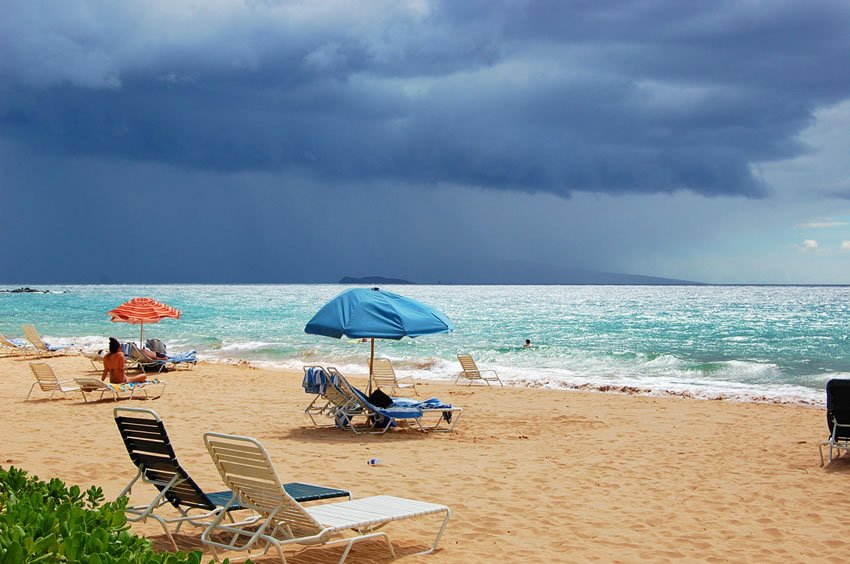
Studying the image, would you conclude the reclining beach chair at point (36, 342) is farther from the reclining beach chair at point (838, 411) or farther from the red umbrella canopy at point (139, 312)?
the reclining beach chair at point (838, 411)

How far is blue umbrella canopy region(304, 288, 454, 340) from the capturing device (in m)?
11.1

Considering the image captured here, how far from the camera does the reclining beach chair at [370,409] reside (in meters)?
11.4

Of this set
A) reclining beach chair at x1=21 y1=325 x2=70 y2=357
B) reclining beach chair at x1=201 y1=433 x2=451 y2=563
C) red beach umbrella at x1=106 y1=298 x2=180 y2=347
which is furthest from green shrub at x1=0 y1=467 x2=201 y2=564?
reclining beach chair at x1=21 y1=325 x2=70 y2=357

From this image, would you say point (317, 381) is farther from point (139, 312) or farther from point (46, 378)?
point (139, 312)

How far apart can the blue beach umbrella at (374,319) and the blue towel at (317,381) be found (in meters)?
0.56

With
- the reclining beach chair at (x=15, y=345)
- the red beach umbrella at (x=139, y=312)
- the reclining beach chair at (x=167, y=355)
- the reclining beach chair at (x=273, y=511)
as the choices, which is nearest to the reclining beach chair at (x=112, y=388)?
the red beach umbrella at (x=139, y=312)

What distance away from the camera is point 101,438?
1031 cm

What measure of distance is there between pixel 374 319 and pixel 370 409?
1261 millimetres

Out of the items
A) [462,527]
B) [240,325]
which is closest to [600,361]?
[462,527]

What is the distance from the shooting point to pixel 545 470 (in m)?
8.82

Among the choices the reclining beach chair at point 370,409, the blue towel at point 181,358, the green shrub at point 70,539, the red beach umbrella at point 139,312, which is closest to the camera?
the green shrub at point 70,539

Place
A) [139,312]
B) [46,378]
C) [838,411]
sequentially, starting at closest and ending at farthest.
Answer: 1. [838,411]
2. [46,378]
3. [139,312]

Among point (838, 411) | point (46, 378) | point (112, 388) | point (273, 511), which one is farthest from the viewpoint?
point (46, 378)

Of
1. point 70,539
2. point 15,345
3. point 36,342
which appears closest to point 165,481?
point 70,539
